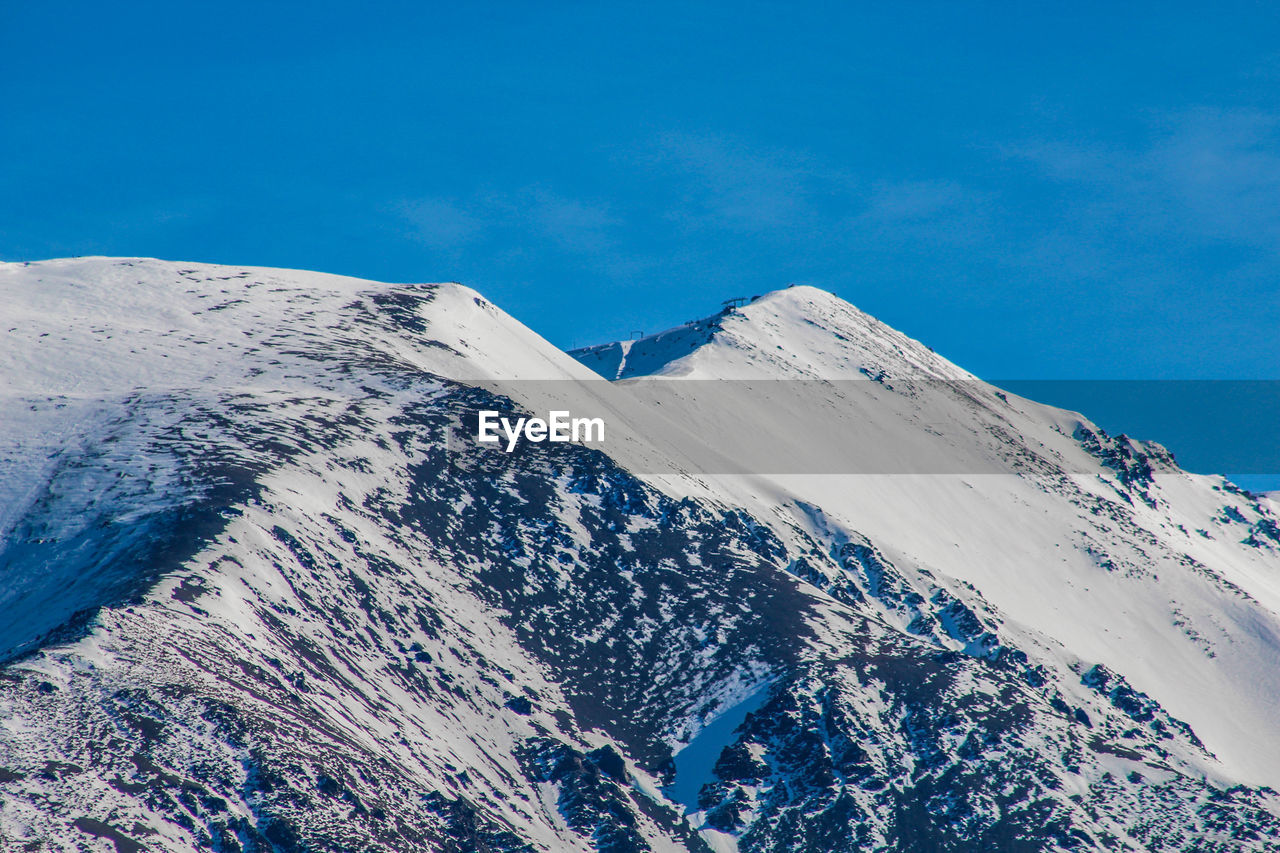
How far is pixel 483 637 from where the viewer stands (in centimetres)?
9425

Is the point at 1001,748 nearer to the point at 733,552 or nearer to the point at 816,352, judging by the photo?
the point at 733,552

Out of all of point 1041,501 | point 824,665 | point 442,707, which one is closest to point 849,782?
point 824,665

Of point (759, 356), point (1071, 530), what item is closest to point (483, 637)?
point (1071, 530)

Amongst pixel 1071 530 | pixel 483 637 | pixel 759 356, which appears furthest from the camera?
pixel 759 356

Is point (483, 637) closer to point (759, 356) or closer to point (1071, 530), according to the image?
point (1071, 530)

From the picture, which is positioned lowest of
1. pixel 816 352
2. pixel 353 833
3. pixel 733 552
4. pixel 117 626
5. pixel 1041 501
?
pixel 353 833

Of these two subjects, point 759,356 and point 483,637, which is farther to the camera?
point 759,356

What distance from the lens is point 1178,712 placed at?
411 feet

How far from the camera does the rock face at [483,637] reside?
68062 mm

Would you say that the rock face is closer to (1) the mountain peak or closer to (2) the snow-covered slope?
(2) the snow-covered slope

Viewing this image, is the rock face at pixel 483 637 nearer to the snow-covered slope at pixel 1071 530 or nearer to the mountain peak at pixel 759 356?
the snow-covered slope at pixel 1071 530

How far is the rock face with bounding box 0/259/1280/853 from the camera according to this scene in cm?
6806

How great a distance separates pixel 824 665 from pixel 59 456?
5698cm

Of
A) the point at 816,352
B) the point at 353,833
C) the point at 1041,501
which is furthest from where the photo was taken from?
the point at 816,352
